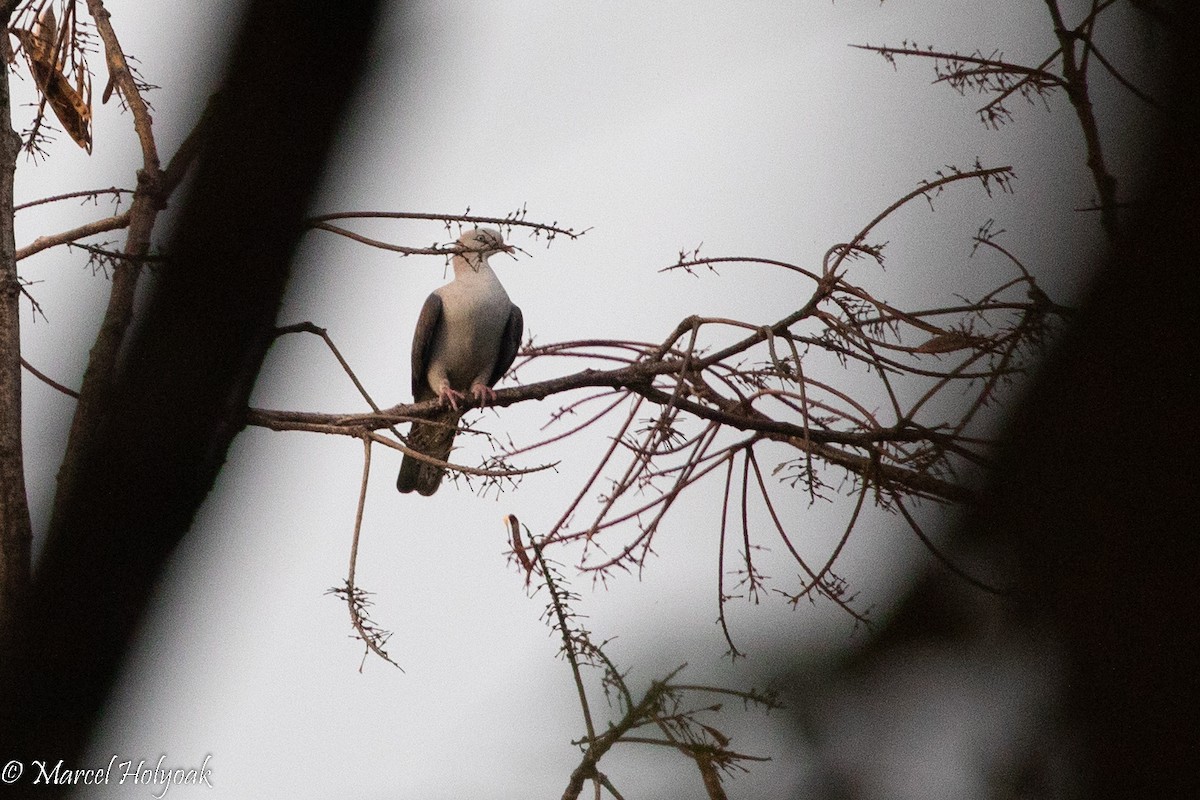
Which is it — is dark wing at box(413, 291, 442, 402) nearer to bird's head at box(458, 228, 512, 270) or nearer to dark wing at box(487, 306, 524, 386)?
dark wing at box(487, 306, 524, 386)

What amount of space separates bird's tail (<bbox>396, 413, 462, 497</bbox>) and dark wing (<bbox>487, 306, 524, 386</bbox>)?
1119mm

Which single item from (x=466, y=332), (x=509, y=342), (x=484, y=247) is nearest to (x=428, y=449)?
(x=484, y=247)

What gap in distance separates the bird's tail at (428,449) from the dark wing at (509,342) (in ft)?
3.67

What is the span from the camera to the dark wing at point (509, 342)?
5129 mm

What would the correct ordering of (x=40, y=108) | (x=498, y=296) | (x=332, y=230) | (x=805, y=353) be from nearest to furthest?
(x=332, y=230), (x=805, y=353), (x=40, y=108), (x=498, y=296)

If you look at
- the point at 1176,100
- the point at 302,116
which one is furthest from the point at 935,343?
the point at 302,116

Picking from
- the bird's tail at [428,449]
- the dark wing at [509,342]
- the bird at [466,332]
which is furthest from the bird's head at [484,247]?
the dark wing at [509,342]

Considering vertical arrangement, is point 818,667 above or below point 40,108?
below

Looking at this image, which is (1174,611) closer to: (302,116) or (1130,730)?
(1130,730)

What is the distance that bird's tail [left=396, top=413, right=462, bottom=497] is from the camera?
2.43m

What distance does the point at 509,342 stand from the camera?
516cm

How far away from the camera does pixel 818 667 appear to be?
0.83m

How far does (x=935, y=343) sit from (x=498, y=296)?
416 cm

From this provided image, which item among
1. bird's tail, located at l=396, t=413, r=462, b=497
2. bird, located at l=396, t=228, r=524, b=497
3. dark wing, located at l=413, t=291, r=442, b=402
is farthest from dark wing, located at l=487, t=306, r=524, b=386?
bird's tail, located at l=396, t=413, r=462, b=497
